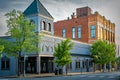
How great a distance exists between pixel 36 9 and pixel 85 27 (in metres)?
29.6

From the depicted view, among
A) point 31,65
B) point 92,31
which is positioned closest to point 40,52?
point 31,65

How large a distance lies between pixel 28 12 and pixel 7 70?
11.4m

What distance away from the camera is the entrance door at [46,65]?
53.5m

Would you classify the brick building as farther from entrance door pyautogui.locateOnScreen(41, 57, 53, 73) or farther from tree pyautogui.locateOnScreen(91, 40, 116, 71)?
entrance door pyautogui.locateOnScreen(41, 57, 53, 73)

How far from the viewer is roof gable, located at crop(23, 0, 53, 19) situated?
5300 cm

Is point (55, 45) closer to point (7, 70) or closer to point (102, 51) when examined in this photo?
point (7, 70)

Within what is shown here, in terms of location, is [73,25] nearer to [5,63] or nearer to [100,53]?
[100,53]

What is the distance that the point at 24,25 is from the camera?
143 ft

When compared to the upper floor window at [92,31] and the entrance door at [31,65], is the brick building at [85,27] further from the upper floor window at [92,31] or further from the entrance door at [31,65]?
the entrance door at [31,65]

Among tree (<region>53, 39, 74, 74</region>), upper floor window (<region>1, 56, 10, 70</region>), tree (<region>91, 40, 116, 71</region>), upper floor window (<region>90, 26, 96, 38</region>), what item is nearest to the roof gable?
tree (<region>53, 39, 74, 74</region>)

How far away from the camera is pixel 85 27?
8019 centimetres

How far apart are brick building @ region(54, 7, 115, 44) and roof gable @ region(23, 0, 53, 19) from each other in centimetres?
2591

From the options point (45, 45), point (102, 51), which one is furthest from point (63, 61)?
point (102, 51)

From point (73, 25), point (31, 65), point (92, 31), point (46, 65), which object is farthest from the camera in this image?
point (73, 25)
